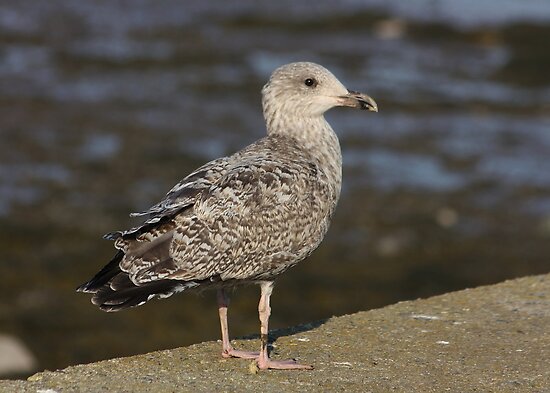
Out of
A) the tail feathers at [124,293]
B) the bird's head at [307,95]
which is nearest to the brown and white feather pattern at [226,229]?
the tail feathers at [124,293]

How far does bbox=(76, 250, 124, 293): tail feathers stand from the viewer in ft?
19.1

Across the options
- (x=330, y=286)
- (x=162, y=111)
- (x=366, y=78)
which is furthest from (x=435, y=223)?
(x=366, y=78)

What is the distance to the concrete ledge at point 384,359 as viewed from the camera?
228 inches

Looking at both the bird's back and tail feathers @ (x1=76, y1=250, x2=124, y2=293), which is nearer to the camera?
tail feathers @ (x1=76, y1=250, x2=124, y2=293)

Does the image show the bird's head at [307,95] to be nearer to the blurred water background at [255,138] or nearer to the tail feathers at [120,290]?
the tail feathers at [120,290]

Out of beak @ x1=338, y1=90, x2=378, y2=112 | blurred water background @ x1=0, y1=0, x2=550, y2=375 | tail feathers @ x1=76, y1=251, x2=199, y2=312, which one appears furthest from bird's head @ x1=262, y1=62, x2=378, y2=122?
blurred water background @ x1=0, y1=0, x2=550, y2=375

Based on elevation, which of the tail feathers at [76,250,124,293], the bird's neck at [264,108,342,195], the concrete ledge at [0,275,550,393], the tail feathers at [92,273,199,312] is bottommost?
the concrete ledge at [0,275,550,393]

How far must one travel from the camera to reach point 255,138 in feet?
52.5

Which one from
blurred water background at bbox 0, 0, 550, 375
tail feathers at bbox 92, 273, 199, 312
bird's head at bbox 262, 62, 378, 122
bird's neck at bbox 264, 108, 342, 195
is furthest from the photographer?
blurred water background at bbox 0, 0, 550, 375

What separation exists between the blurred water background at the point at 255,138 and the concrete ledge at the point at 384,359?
3.75 metres

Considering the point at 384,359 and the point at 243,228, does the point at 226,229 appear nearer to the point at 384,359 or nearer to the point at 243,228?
the point at 243,228

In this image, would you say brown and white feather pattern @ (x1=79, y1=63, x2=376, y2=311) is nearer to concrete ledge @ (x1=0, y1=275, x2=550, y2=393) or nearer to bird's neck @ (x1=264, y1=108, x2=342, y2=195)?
bird's neck @ (x1=264, y1=108, x2=342, y2=195)

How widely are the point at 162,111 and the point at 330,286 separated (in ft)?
20.8

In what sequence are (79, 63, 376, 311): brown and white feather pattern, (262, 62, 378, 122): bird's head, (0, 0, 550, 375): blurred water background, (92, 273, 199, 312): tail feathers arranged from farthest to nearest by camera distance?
(0, 0, 550, 375): blurred water background → (262, 62, 378, 122): bird's head → (79, 63, 376, 311): brown and white feather pattern → (92, 273, 199, 312): tail feathers
